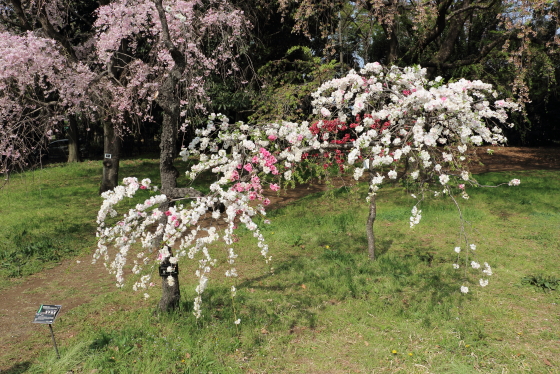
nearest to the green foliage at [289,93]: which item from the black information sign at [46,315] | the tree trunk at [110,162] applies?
the tree trunk at [110,162]

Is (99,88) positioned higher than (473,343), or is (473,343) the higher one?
(99,88)

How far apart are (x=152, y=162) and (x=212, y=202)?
1551 cm

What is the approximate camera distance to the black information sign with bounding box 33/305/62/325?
12.8 feet

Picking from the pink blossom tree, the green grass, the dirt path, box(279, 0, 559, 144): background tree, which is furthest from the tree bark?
box(279, 0, 559, 144): background tree

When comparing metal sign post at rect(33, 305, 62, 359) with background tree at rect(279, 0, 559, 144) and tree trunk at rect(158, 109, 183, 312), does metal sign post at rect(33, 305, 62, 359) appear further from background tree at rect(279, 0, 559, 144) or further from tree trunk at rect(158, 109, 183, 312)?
background tree at rect(279, 0, 559, 144)

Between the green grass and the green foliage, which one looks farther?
the green foliage

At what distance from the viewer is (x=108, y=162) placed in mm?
11227

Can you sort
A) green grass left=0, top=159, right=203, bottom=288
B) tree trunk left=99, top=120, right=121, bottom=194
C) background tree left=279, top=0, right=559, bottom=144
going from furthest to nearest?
tree trunk left=99, top=120, right=121, bottom=194, background tree left=279, top=0, right=559, bottom=144, green grass left=0, top=159, right=203, bottom=288

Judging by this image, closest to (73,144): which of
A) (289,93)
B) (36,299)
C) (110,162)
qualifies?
(110,162)

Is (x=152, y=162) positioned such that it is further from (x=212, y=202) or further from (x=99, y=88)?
(x=212, y=202)

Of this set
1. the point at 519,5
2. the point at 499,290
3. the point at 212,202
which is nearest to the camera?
the point at 212,202

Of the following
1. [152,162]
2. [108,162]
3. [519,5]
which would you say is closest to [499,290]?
[519,5]

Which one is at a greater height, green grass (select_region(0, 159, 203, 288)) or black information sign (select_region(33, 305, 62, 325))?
black information sign (select_region(33, 305, 62, 325))

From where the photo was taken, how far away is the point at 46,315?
155 inches
